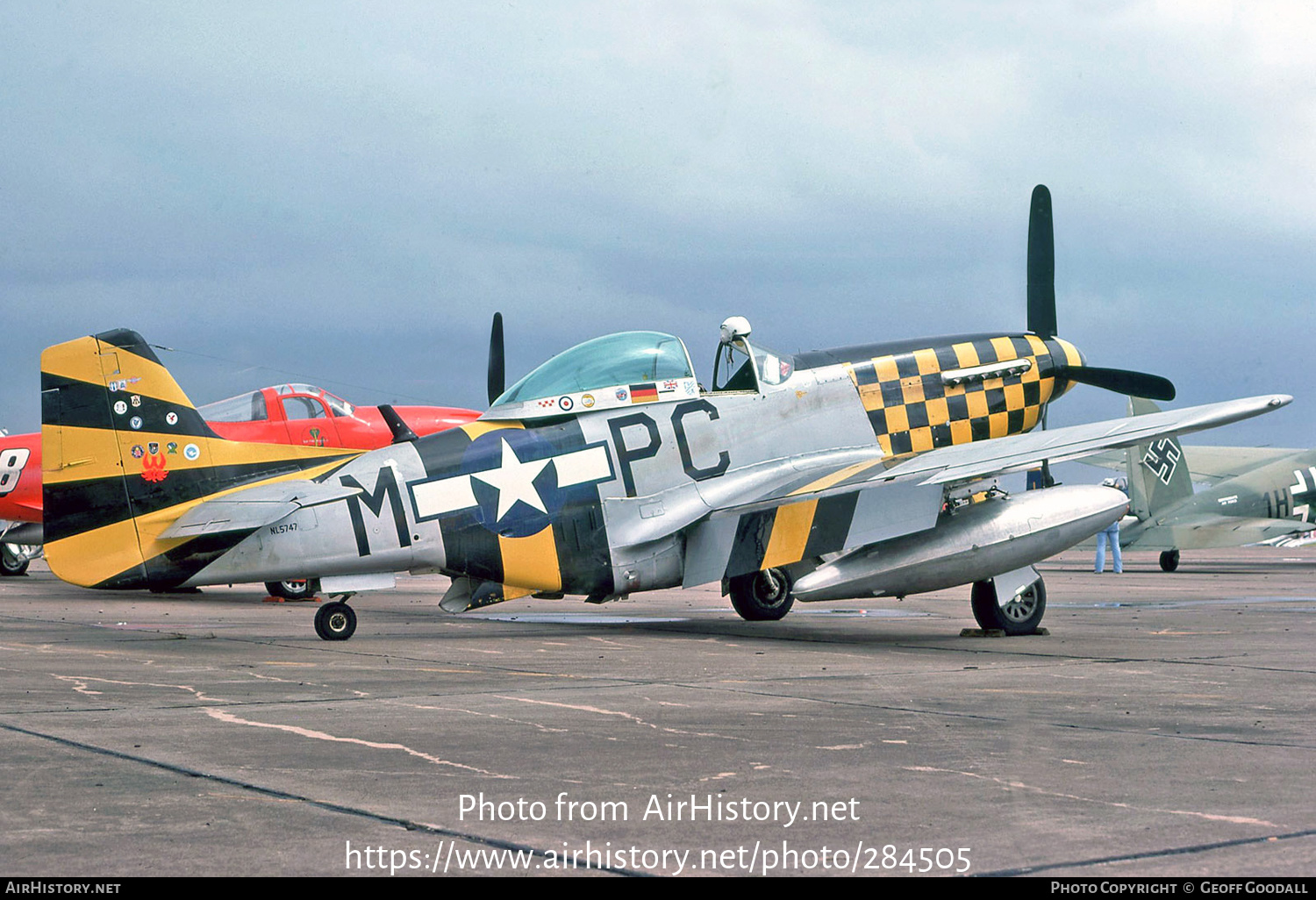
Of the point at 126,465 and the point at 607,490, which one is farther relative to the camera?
the point at 607,490

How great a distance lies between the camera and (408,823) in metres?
4.14

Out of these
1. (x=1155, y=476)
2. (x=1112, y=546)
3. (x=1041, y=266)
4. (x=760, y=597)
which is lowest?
(x=1112, y=546)

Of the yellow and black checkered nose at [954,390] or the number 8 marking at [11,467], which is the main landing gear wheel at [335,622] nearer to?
the yellow and black checkered nose at [954,390]

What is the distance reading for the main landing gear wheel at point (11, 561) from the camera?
28598 millimetres

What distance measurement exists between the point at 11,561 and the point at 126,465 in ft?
63.2

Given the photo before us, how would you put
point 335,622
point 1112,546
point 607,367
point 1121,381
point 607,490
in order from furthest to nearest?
1. point 1112,546
2. point 1121,381
3. point 607,367
4. point 607,490
5. point 335,622

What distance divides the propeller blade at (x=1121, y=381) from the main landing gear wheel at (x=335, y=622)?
815 centimetres

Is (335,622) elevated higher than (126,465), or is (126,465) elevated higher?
(126,465)

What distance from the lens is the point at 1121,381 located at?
48.4 ft

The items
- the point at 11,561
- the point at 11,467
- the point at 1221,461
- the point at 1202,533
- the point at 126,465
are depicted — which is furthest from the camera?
the point at 1221,461

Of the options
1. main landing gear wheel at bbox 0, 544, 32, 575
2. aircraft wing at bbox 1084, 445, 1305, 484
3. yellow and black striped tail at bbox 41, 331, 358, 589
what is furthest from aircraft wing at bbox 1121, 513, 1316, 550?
main landing gear wheel at bbox 0, 544, 32, 575

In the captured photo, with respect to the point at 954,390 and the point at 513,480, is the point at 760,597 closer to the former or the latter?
the point at 954,390

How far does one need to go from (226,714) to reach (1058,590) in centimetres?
1741

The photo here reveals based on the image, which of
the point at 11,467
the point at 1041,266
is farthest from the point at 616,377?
the point at 11,467
